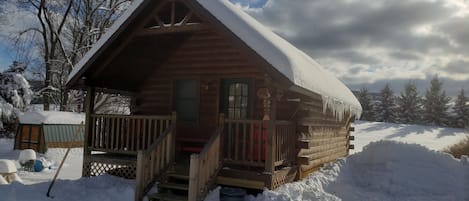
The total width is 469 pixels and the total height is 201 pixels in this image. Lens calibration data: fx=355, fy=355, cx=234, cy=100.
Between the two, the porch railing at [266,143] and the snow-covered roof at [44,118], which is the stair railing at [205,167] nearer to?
the porch railing at [266,143]

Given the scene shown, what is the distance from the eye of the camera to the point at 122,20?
8.74m

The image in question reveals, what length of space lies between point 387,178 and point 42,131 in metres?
17.2

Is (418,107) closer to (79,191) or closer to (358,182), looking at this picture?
(358,182)

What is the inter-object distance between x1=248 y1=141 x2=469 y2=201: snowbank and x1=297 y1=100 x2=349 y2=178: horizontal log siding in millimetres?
428

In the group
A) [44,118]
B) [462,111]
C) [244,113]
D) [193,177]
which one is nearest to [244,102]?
[244,113]

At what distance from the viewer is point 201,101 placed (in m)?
10.5

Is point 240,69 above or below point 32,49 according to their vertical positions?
below

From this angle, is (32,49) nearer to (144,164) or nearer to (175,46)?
(175,46)

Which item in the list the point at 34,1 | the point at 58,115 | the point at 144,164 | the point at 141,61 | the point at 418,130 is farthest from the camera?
the point at 418,130

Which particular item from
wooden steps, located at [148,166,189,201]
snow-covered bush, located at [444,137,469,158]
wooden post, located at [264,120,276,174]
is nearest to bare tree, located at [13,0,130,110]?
wooden steps, located at [148,166,189,201]

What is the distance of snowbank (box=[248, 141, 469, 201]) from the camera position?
9.02 meters

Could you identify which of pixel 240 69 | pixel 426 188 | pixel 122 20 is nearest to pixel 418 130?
pixel 426 188

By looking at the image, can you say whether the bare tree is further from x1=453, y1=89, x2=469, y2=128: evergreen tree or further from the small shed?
x1=453, y1=89, x2=469, y2=128: evergreen tree

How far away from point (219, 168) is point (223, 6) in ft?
12.2
